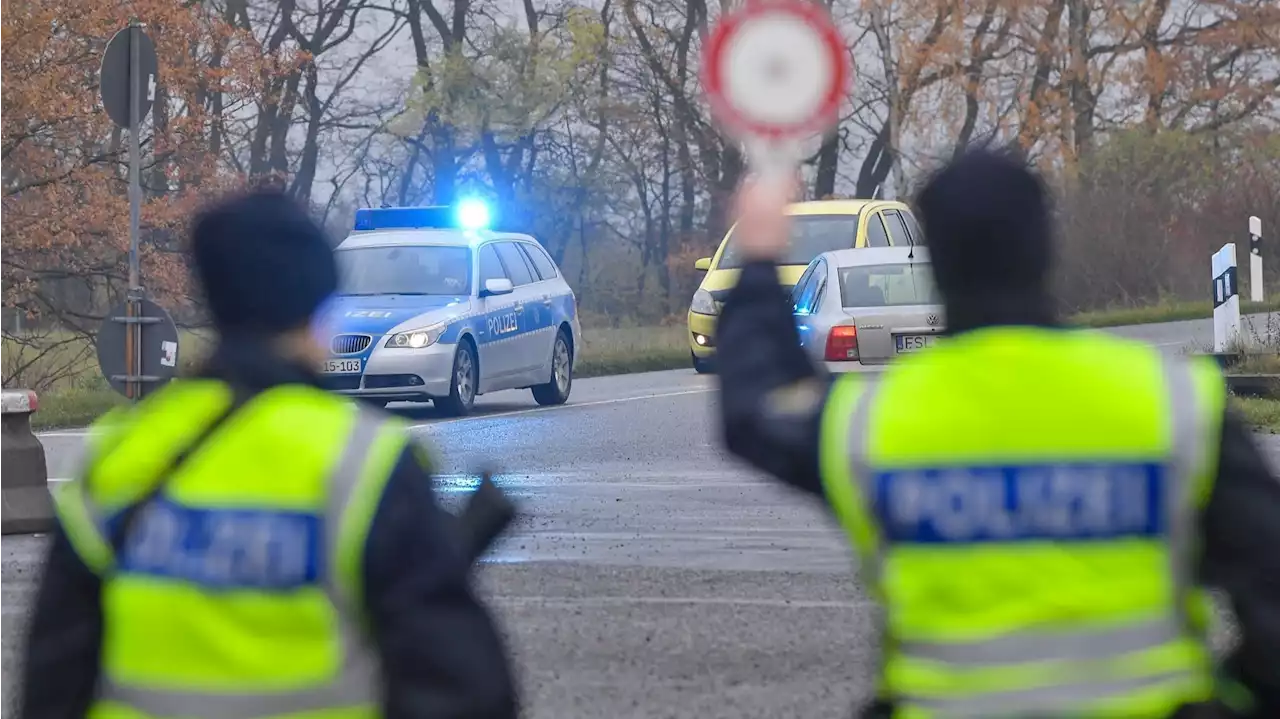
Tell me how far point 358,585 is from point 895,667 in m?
0.68

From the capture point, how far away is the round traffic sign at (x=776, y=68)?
11.7 ft

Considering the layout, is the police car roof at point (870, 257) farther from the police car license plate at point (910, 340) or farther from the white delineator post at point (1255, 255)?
the white delineator post at point (1255, 255)

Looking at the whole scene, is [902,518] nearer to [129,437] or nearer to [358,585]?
[358,585]

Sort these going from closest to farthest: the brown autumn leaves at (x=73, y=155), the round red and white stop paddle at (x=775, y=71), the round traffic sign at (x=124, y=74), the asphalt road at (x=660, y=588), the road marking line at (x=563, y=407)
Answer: the round red and white stop paddle at (x=775, y=71) → the asphalt road at (x=660, y=588) → the round traffic sign at (x=124, y=74) → the road marking line at (x=563, y=407) → the brown autumn leaves at (x=73, y=155)

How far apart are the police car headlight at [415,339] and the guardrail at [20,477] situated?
651cm

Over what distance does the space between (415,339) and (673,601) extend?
961 cm

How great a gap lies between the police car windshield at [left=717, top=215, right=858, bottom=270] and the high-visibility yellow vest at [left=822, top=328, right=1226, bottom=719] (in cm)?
2179

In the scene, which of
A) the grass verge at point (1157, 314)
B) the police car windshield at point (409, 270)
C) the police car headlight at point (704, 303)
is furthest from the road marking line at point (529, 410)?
the grass verge at point (1157, 314)

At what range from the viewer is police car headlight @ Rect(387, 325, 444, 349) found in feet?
60.0

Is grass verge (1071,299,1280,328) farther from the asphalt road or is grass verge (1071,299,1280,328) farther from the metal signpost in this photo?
the metal signpost

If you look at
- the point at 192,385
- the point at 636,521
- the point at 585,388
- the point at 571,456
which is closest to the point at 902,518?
the point at 192,385

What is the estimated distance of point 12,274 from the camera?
77.9 feet

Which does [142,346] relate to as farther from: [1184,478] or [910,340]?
[1184,478]

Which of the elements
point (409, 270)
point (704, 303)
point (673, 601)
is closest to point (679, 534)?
point (673, 601)
